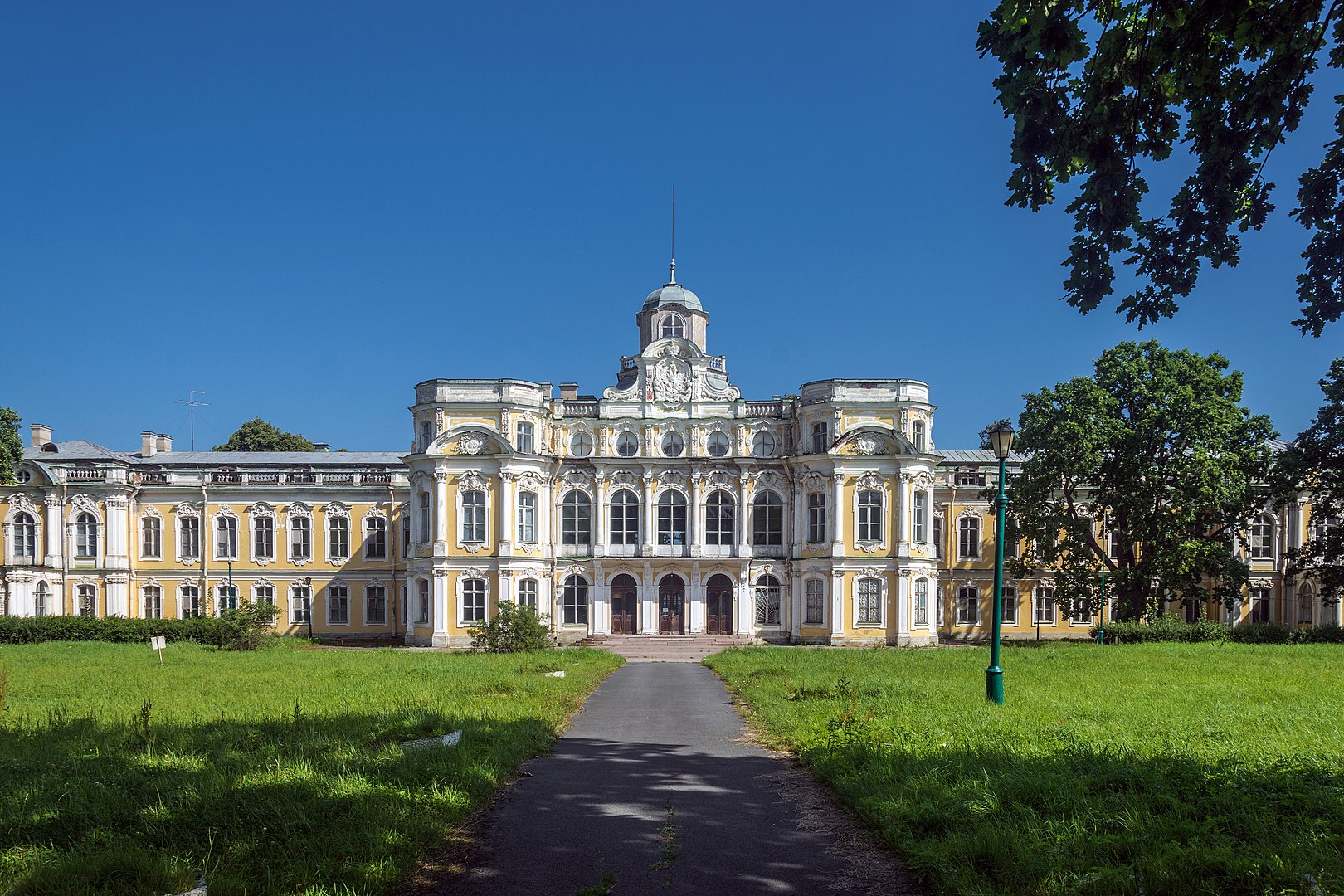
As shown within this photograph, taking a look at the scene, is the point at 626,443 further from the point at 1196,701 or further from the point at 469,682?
the point at 1196,701

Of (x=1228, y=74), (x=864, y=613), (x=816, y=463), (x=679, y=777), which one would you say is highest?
(x=1228, y=74)

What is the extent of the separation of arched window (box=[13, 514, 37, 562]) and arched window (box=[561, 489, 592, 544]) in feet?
76.4

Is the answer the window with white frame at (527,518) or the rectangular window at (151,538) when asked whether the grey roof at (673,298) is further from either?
the rectangular window at (151,538)

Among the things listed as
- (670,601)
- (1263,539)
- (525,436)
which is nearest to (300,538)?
(525,436)

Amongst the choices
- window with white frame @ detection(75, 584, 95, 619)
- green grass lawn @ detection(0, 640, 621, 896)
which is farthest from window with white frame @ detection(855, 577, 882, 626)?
window with white frame @ detection(75, 584, 95, 619)

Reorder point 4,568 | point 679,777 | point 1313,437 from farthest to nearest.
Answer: point 4,568
point 1313,437
point 679,777

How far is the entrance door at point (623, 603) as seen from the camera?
42.8 m

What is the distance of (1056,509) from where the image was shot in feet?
119

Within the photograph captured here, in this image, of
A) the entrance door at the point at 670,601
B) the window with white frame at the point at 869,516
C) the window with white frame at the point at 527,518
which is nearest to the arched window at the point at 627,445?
the window with white frame at the point at 527,518

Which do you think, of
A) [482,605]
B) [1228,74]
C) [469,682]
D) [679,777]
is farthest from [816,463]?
[1228,74]

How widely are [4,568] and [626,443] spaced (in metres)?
27.4

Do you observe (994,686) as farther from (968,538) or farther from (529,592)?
(968,538)

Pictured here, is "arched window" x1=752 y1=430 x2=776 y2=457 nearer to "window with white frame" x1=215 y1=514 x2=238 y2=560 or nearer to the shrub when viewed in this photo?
the shrub

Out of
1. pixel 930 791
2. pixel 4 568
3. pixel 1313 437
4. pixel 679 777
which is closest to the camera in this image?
pixel 930 791
